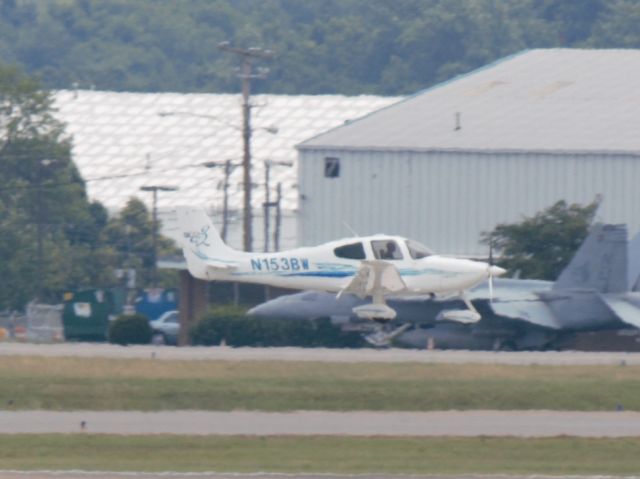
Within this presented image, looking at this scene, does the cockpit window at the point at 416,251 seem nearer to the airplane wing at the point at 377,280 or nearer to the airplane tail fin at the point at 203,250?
the airplane wing at the point at 377,280

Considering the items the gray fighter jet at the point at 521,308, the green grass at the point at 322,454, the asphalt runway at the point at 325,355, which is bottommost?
the green grass at the point at 322,454

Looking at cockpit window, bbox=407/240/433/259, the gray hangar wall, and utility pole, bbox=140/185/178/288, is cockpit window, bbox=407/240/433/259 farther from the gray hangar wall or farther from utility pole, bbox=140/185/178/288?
utility pole, bbox=140/185/178/288

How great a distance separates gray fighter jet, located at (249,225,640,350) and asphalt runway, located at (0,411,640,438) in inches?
525

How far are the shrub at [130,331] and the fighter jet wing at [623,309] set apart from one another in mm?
11572

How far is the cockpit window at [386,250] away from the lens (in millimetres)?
37375

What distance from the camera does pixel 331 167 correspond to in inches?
2055

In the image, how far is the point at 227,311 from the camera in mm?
40844

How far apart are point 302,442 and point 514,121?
33723mm

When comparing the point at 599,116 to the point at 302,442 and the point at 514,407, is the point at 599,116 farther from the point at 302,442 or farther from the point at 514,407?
the point at 302,442

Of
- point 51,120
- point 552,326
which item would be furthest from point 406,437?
point 51,120

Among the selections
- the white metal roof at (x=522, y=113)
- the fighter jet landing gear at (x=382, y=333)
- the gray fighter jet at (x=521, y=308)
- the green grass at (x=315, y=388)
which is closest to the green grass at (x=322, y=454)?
the green grass at (x=315, y=388)

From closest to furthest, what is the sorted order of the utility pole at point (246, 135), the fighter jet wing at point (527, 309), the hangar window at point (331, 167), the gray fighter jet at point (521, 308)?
the fighter jet wing at point (527, 309), the gray fighter jet at point (521, 308), the utility pole at point (246, 135), the hangar window at point (331, 167)

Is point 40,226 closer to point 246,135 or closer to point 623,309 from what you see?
point 246,135

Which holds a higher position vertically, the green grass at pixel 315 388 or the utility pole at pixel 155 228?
the utility pole at pixel 155 228
